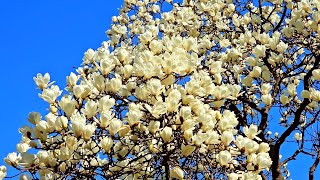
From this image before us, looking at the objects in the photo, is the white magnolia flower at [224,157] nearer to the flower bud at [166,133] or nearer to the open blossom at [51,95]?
the flower bud at [166,133]

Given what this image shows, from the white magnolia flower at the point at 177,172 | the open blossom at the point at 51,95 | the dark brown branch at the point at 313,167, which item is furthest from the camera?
the dark brown branch at the point at 313,167

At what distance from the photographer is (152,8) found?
354 inches

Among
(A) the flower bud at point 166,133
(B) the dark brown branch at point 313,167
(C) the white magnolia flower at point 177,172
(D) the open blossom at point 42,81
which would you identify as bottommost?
(C) the white magnolia flower at point 177,172

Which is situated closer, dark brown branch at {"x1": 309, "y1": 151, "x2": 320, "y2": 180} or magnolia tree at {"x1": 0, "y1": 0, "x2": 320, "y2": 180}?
magnolia tree at {"x1": 0, "y1": 0, "x2": 320, "y2": 180}

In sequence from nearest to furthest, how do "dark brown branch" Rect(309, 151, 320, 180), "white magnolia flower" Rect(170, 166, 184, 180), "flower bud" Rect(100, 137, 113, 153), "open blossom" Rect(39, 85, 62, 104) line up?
1. "flower bud" Rect(100, 137, 113, 153)
2. "white magnolia flower" Rect(170, 166, 184, 180)
3. "open blossom" Rect(39, 85, 62, 104)
4. "dark brown branch" Rect(309, 151, 320, 180)

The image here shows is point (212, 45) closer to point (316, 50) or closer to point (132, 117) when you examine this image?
point (316, 50)

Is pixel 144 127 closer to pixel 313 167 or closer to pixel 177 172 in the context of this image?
pixel 177 172

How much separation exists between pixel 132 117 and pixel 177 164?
1.50ft

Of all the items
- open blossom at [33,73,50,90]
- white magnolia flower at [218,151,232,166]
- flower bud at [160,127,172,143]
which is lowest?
white magnolia flower at [218,151,232,166]

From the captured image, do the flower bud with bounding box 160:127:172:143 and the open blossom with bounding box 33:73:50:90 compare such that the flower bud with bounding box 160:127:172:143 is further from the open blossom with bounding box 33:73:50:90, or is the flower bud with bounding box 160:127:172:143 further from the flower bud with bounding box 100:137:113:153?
the open blossom with bounding box 33:73:50:90

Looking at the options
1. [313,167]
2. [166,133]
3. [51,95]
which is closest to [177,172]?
[166,133]

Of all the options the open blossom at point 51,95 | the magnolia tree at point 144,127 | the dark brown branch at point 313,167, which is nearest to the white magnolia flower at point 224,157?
the magnolia tree at point 144,127

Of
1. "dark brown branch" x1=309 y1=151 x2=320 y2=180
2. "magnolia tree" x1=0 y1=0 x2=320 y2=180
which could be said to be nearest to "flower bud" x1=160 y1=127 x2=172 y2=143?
"magnolia tree" x1=0 y1=0 x2=320 y2=180

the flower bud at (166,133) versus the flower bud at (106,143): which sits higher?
the flower bud at (166,133)
